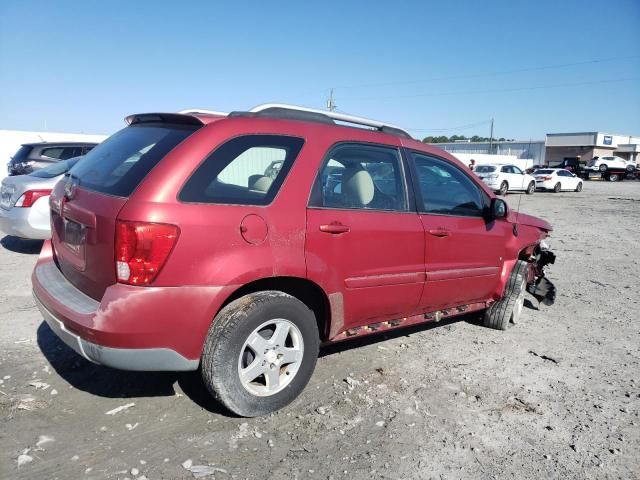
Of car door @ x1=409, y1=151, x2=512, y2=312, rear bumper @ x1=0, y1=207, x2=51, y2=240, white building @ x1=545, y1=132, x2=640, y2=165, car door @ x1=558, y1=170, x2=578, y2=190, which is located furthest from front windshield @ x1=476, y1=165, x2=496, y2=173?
white building @ x1=545, y1=132, x2=640, y2=165

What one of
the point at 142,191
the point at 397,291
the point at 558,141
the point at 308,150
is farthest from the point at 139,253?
the point at 558,141

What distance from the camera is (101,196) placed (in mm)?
2828

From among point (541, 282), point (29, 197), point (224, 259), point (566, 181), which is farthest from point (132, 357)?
point (566, 181)

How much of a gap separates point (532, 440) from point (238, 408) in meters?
1.76

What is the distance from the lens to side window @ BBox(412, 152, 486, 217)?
3.93m

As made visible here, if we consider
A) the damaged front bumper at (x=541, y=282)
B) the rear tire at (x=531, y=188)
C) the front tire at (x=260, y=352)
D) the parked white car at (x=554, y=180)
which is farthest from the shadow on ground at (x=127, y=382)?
the parked white car at (x=554, y=180)

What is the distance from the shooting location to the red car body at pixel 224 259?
8.59ft

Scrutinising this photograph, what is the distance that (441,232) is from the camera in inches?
154

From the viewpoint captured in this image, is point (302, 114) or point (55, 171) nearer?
point (302, 114)

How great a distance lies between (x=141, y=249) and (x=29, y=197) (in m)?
5.28

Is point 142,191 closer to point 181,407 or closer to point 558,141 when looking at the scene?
point 181,407

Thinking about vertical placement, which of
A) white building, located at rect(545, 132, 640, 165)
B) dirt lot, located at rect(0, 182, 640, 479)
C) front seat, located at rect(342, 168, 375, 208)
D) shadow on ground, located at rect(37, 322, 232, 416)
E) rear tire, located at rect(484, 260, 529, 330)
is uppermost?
white building, located at rect(545, 132, 640, 165)

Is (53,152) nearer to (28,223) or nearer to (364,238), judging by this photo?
(28,223)

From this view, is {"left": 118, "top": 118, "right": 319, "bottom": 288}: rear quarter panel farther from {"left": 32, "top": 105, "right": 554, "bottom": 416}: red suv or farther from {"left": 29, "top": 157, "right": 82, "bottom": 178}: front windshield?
{"left": 29, "top": 157, "right": 82, "bottom": 178}: front windshield
